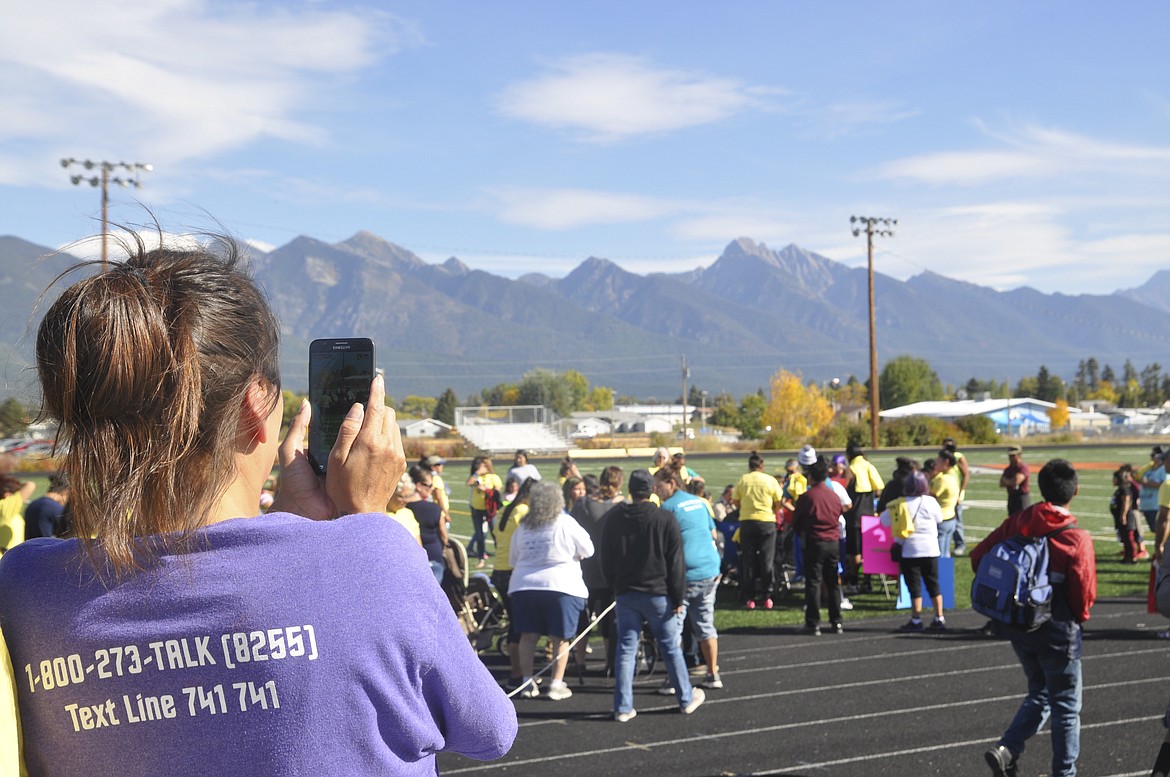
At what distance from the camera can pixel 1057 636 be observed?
19.4 ft

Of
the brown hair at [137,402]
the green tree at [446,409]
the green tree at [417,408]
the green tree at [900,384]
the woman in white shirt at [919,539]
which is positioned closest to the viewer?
the brown hair at [137,402]

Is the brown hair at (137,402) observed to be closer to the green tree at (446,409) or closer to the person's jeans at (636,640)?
the person's jeans at (636,640)

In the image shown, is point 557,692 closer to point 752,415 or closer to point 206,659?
point 206,659

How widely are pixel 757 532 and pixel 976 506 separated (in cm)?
1496

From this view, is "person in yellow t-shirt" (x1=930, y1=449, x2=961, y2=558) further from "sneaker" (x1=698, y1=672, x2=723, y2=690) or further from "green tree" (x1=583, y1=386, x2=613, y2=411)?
"green tree" (x1=583, y1=386, x2=613, y2=411)

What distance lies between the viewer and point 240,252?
5.50ft

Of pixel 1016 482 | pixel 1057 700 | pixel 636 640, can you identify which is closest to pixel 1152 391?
pixel 1016 482

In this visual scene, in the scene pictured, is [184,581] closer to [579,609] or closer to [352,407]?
[352,407]

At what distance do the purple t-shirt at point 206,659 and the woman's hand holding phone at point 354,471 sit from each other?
179 mm

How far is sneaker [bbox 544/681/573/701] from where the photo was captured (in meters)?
9.52

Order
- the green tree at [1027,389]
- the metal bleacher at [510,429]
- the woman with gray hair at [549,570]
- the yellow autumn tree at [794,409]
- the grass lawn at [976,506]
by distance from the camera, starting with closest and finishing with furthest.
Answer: the woman with gray hair at [549,570]
the grass lawn at [976,506]
the metal bleacher at [510,429]
the yellow autumn tree at [794,409]
the green tree at [1027,389]

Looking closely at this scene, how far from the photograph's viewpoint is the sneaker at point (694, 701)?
346 inches

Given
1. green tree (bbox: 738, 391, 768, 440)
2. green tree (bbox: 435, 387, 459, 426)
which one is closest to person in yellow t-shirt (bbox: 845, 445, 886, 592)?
green tree (bbox: 738, 391, 768, 440)

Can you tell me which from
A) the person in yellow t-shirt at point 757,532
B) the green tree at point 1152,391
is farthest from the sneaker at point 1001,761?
the green tree at point 1152,391
